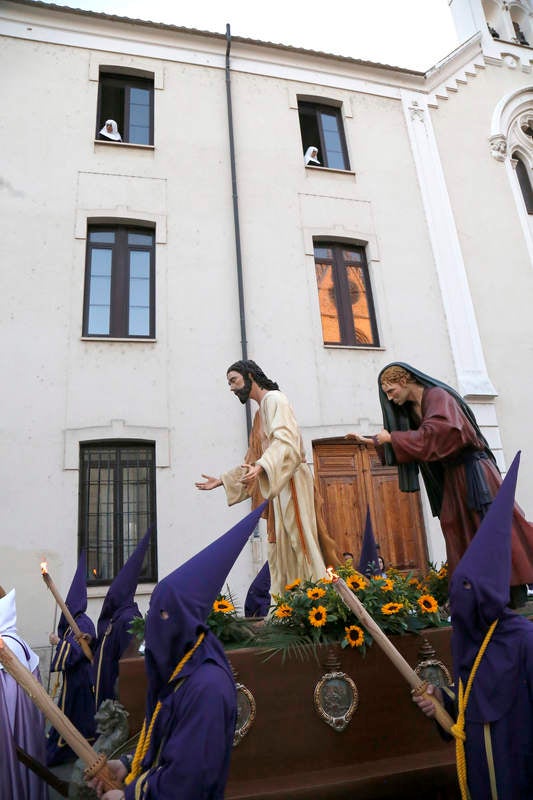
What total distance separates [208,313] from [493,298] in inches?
224

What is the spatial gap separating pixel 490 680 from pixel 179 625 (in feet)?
4.48

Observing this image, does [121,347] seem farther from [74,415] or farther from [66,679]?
[66,679]

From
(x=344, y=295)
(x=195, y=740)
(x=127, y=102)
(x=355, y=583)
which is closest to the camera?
(x=195, y=740)

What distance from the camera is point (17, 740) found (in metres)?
3.77

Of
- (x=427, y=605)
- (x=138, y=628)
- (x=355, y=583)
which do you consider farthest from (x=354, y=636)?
(x=138, y=628)

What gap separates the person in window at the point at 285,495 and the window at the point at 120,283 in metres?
5.52

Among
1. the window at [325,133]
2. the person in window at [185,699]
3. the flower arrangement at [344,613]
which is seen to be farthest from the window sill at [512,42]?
the person in window at [185,699]

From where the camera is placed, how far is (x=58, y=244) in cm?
961

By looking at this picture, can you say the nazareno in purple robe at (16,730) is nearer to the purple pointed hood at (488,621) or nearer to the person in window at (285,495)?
the person in window at (285,495)

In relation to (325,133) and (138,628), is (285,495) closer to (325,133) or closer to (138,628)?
(138,628)

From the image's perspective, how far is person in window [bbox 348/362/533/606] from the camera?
3435mm

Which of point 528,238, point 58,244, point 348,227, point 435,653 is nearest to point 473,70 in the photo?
point 528,238

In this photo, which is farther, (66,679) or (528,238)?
(528,238)

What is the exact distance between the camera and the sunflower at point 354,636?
11.2ft
